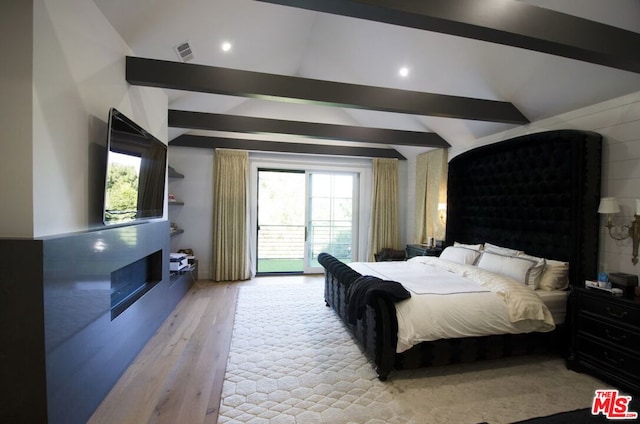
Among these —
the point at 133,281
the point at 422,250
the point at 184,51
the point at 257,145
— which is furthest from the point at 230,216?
the point at 422,250

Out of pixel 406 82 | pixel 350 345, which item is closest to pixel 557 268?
pixel 350 345

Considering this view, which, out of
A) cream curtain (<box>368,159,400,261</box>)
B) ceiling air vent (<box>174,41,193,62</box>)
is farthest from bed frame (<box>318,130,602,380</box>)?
ceiling air vent (<box>174,41,193,62</box>)

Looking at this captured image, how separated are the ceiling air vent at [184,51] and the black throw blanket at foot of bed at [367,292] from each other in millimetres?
2735

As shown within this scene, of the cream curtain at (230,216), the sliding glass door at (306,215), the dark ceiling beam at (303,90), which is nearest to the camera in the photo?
the dark ceiling beam at (303,90)

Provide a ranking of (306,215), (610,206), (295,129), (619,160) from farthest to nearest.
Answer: (306,215)
(295,129)
(619,160)
(610,206)

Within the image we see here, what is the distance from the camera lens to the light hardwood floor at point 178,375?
191cm

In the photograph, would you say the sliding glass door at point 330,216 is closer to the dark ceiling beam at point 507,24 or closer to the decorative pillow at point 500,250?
the decorative pillow at point 500,250

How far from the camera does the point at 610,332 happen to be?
229 centimetres

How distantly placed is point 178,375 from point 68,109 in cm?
206

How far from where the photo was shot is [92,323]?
189 centimetres

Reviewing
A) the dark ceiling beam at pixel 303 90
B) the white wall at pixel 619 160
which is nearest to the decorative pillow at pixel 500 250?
the white wall at pixel 619 160

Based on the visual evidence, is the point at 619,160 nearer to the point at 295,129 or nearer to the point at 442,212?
Answer: the point at 442,212

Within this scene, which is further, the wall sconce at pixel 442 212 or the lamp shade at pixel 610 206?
the wall sconce at pixel 442 212

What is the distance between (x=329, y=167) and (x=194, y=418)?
464cm
